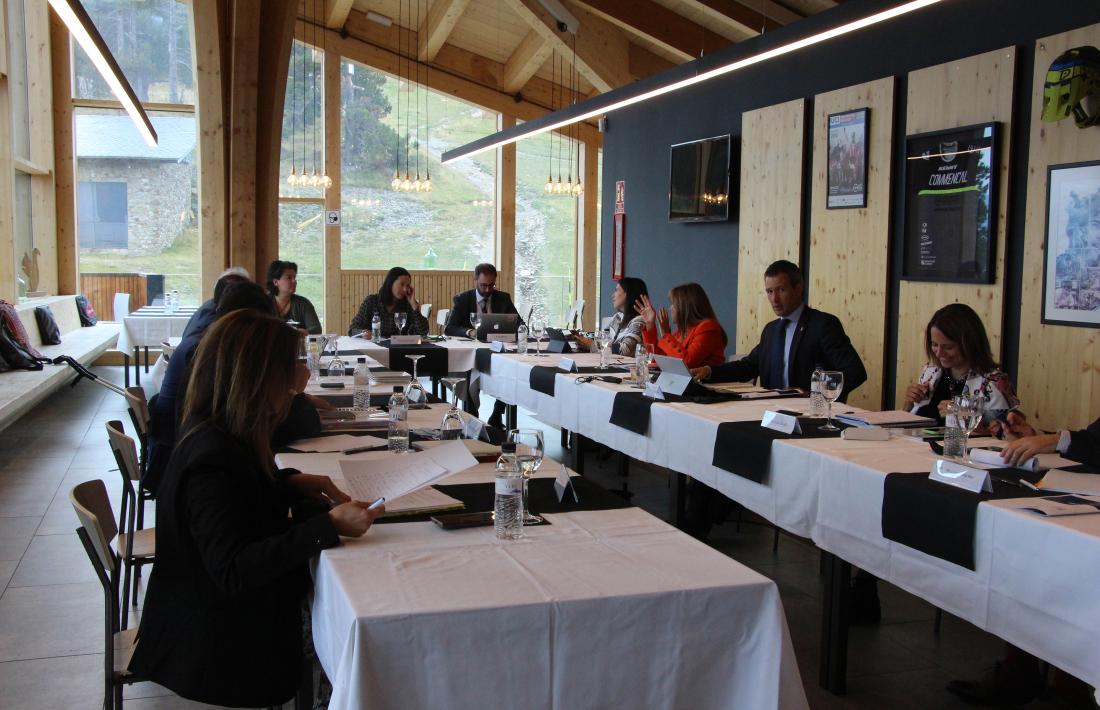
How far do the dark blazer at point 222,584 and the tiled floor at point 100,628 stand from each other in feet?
4.00

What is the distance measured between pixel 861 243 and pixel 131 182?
10.4 m

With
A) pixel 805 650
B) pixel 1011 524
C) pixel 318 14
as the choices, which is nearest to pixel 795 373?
pixel 805 650

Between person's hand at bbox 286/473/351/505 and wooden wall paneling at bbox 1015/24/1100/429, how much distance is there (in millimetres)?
4419

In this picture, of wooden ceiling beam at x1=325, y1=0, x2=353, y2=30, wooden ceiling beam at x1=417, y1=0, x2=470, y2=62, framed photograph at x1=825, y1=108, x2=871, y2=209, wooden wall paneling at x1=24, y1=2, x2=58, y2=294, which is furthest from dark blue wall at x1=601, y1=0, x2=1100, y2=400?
wooden wall paneling at x1=24, y1=2, x2=58, y2=294

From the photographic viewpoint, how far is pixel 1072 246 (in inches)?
212

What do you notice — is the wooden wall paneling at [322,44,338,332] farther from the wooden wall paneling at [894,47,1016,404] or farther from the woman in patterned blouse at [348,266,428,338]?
the wooden wall paneling at [894,47,1016,404]

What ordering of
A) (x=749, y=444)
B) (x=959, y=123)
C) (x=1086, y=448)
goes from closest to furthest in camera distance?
(x=1086, y=448)
(x=749, y=444)
(x=959, y=123)

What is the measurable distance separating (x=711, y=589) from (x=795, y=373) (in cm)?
341

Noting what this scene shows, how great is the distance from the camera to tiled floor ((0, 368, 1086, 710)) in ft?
10.6

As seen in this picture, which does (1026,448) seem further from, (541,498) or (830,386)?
(541,498)

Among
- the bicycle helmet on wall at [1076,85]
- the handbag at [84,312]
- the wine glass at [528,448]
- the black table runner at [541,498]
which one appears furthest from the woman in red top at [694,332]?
the handbag at [84,312]

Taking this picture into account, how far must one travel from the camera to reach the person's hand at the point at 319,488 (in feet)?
8.22

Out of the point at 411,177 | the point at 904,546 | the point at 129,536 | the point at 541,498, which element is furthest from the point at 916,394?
the point at 411,177

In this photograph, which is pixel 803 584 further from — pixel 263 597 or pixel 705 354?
pixel 263 597
